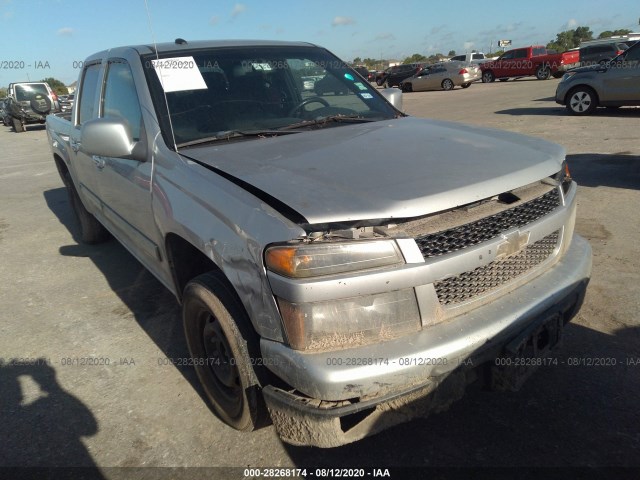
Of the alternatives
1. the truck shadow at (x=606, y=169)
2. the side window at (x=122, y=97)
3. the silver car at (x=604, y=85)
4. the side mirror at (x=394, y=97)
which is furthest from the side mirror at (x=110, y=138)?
the silver car at (x=604, y=85)

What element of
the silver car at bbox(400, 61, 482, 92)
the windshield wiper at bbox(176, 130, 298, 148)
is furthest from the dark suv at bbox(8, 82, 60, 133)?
the windshield wiper at bbox(176, 130, 298, 148)

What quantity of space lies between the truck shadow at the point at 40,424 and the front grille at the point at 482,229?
184 cm

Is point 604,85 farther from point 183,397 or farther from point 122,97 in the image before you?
point 183,397

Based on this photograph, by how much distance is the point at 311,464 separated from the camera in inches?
86.7

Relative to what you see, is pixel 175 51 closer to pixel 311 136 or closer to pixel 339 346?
pixel 311 136

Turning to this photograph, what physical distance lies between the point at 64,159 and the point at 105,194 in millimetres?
2022

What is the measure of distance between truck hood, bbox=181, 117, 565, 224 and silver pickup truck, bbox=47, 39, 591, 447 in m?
0.01

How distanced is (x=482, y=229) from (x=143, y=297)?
118 inches

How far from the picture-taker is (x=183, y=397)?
108 inches

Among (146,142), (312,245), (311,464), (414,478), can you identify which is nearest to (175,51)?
(146,142)

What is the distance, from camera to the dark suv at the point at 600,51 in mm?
22766

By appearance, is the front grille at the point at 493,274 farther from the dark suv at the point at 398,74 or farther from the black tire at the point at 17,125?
the dark suv at the point at 398,74

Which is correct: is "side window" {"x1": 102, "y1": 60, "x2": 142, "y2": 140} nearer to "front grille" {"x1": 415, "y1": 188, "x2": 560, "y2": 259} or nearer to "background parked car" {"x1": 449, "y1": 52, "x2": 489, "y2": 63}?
"front grille" {"x1": 415, "y1": 188, "x2": 560, "y2": 259}

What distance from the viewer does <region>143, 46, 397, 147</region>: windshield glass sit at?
9.32 feet
